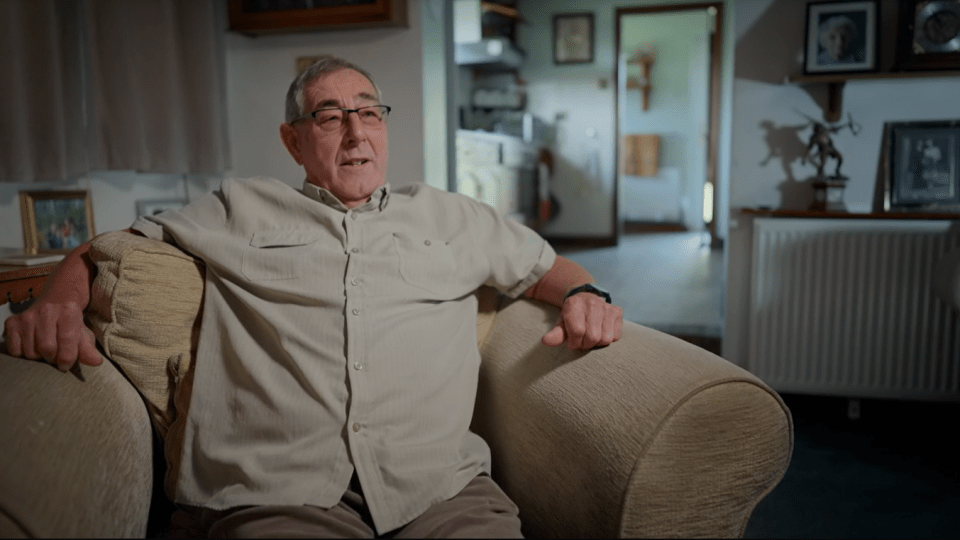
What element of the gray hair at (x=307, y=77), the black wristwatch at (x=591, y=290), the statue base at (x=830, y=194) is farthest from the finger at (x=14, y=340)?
the statue base at (x=830, y=194)

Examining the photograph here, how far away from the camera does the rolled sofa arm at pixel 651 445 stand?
0.91 meters

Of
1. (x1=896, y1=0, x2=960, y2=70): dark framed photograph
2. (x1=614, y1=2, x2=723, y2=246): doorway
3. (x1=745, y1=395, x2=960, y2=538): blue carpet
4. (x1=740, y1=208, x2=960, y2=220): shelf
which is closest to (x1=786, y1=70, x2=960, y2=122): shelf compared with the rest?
(x1=896, y1=0, x2=960, y2=70): dark framed photograph

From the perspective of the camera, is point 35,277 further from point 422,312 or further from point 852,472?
point 852,472

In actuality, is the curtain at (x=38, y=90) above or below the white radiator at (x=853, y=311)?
above

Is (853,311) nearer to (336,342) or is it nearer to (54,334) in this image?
(336,342)

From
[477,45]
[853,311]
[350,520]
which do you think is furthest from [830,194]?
[477,45]

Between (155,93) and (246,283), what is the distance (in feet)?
5.04

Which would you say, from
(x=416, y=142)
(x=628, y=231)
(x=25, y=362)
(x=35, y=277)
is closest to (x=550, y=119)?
(x=628, y=231)

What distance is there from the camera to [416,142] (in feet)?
9.41

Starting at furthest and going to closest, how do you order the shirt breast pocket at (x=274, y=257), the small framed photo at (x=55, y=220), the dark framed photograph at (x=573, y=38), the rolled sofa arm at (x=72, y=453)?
the dark framed photograph at (x=573, y=38) < the small framed photo at (x=55, y=220) < the shirt breast pocket at (x=274, y=257) < the rolled sofa arm at (x=72, y=453)

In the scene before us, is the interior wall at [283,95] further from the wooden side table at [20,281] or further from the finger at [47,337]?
the finger at [47,337]

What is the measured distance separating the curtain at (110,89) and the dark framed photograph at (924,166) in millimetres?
2628

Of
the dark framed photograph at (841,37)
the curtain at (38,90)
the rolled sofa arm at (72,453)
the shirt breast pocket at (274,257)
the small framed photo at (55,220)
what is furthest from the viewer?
the dark framed photograph at (841,37)

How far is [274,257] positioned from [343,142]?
28 centimetres
